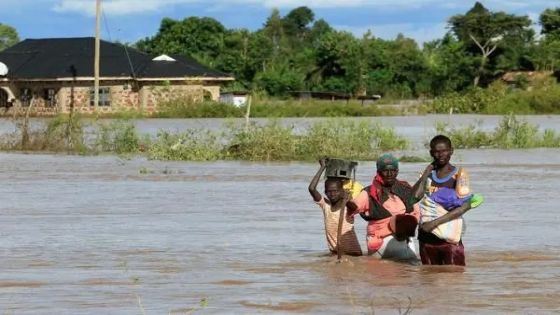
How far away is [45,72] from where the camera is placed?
184 feet

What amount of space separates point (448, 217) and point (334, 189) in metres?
1.13

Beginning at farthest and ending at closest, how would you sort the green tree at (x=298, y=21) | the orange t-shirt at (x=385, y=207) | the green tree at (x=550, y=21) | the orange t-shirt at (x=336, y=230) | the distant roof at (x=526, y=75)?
the green tree at (x=298, y=21) < the green tree at (x=550, y=21) < the distant roof at (x=526, y=75) < the orange t-shirt at (x=336, y=230) < the orange t-shirt at (x=385, y=207)

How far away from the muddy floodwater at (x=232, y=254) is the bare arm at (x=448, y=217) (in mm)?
564

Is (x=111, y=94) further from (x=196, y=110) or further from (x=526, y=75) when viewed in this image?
(x=526, y=75)

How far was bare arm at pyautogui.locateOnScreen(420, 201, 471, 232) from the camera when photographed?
9.16m

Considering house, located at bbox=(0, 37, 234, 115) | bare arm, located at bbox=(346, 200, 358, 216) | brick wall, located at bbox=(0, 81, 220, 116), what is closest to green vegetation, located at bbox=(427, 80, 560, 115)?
house, located at bbox=(0, 37, 234, 115)

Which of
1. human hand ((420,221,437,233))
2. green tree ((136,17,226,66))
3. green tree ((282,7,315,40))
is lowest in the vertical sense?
human hand ((420,221,437,233))

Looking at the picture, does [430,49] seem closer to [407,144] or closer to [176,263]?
[407,144]

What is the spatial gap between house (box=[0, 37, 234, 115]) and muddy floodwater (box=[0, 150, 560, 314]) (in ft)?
109

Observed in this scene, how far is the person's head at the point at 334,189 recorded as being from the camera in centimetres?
995

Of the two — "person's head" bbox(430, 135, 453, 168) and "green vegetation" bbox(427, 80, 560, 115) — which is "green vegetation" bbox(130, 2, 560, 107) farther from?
"person's head" bbox(430, 135, 453, 168)

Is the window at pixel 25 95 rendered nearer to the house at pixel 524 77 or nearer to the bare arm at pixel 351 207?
the house at pixel 524 77

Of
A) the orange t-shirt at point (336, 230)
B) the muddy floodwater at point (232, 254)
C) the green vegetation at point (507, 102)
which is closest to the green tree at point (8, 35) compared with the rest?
the green vegetation at point (507, 102)

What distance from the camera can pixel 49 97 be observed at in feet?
186
